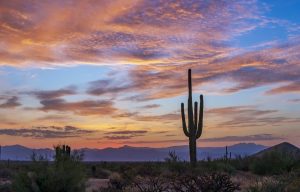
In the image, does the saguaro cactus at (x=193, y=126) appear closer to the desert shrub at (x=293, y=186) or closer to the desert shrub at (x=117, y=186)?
the desert shrub at (x=117, y=186)

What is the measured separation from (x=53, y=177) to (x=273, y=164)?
66.7 feet

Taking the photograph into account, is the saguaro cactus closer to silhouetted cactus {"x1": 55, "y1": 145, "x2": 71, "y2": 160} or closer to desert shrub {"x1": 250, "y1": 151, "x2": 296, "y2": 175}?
desert shrub {"x1": 250, "y1": 151, "x2": 296, "y2": 175}

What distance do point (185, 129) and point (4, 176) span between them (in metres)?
14.6

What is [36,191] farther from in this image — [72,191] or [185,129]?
[185,129]

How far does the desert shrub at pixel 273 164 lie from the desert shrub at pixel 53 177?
18.1 meters

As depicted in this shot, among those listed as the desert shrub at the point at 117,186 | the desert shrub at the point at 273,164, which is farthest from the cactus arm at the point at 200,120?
the desert shrub at the point at 117,186

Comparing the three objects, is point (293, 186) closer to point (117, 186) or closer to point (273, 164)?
point (117, 186)

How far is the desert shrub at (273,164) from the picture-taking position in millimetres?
34375

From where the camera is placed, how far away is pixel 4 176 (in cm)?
3819

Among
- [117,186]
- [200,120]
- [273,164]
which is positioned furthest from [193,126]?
[117,186]

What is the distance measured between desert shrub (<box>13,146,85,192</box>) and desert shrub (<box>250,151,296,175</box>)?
59.3ft

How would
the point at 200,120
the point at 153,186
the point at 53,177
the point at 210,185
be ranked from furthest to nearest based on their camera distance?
1. the point at 200,120
2. the point at 53,177
3. the point at 153,186
4. the point at 210,185

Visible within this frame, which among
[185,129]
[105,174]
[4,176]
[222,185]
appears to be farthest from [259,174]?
[222,185]

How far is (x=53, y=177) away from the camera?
1898cm
